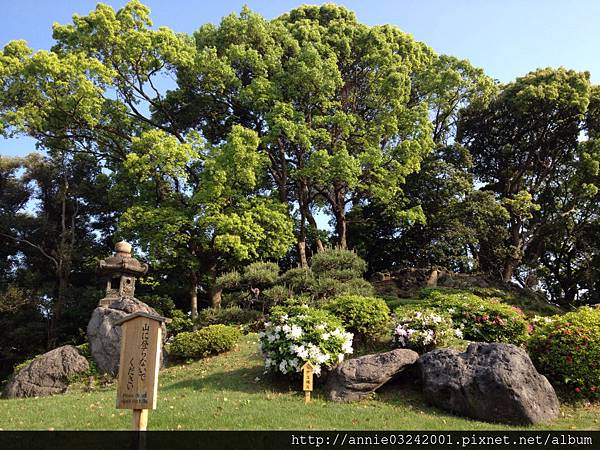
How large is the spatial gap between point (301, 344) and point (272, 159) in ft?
40.4

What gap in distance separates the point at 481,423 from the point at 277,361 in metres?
3.78

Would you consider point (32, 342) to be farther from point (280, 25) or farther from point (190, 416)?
point (280, 25)

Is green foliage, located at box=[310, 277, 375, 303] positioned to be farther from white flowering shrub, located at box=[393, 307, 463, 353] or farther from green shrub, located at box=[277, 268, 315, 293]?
white flowering shrub, located at box=[393, 307, 463, 353]

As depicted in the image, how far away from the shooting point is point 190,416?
730cm

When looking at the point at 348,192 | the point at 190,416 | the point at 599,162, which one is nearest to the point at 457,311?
the point at 190,416

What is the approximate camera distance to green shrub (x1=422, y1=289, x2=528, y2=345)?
10.5 metres

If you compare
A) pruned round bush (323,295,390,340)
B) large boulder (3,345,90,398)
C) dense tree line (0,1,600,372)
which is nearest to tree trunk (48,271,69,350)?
dense tree line (0,1,600,372)

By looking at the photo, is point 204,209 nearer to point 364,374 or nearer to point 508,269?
point 364,374

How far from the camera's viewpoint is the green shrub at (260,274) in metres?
15.5

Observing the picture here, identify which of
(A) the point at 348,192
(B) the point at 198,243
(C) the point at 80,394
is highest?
(A) the point at 348,192

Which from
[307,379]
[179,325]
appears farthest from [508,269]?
[307,379]

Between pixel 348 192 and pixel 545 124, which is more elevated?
pixel 545 124

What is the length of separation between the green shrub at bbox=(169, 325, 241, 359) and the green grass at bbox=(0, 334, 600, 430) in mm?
1770

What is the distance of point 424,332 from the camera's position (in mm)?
9891
